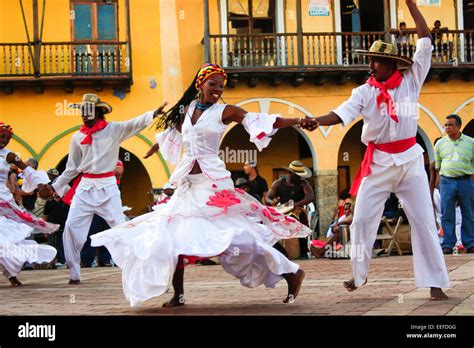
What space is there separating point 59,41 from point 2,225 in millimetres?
15677

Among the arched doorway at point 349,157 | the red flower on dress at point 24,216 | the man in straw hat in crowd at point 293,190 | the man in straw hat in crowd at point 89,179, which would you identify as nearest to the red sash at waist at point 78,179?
the man in straw hat in crowd at point 89,179

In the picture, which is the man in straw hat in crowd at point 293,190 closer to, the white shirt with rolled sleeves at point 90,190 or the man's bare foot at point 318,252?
the man's bare foot at point 318,252

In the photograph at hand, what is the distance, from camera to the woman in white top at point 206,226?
27.1 ft

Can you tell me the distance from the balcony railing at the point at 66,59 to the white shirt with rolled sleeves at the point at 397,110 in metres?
18.6

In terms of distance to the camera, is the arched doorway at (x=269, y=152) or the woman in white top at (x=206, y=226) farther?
the arched doorway at (x=269, y=152)

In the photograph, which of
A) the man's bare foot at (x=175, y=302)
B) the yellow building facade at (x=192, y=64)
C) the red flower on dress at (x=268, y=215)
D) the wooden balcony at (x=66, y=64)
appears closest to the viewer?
the man's bare foot at (x=175, y=302)

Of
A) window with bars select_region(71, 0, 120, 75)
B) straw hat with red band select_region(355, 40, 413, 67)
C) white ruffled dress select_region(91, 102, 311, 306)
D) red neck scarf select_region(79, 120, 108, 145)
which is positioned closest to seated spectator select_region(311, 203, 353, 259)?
red neck scarf select_region(79, 120, 108, 145)

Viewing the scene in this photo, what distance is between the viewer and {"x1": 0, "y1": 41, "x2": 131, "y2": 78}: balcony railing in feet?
87.7

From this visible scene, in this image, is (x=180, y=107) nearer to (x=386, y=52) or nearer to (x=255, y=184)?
(x=386, y=52)

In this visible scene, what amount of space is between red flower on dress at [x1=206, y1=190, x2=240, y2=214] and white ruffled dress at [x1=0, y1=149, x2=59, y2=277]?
4.10 metres

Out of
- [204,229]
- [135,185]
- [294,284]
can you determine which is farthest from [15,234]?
[135,185]
